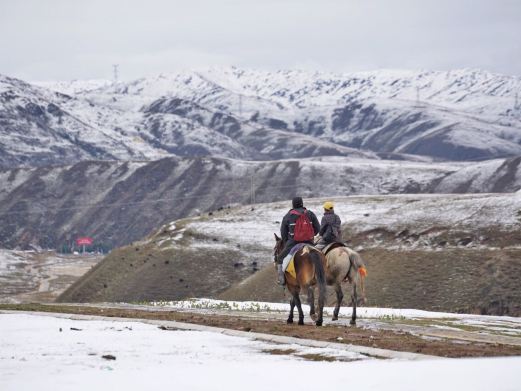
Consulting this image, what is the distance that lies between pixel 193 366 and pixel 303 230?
40.5ft

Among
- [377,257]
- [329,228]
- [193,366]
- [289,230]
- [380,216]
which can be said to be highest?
[380,216]

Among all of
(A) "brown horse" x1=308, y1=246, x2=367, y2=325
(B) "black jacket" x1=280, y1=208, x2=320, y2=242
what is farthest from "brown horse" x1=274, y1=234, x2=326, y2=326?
(A) "brown horse" x1=308, y1=246, x2=367, y2=325

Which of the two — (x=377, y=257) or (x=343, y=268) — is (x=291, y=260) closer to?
(x=343, y=268)

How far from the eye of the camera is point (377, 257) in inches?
3383

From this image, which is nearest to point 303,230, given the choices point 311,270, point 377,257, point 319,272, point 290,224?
point 290,224

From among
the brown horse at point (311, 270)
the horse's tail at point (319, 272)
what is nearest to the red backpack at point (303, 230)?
the brown horse at point (311, 270)

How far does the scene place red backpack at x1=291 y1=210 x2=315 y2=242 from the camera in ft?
96.7

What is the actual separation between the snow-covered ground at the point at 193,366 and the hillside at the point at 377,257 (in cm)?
4771

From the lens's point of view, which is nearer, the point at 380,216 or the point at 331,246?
the point at 331,246

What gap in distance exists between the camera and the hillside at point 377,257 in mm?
73250

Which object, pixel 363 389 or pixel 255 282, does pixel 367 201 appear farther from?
pixel 363 389

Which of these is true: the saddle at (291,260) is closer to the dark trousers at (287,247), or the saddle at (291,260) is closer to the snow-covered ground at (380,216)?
the dark trousers at (287,247)

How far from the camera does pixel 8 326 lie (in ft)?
87.8

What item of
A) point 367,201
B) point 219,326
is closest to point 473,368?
point 219,326
